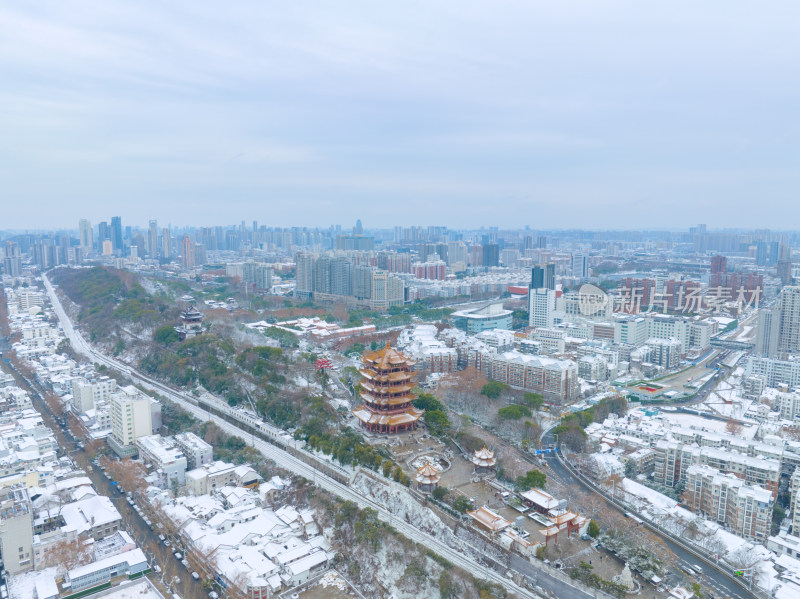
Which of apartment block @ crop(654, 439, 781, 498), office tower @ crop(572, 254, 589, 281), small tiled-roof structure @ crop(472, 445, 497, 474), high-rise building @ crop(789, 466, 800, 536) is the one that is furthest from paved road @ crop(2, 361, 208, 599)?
office tower @ crop(572, 254, 589, 281)

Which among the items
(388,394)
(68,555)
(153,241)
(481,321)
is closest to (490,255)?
(481,321)

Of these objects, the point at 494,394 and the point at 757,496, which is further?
the point at 494,394

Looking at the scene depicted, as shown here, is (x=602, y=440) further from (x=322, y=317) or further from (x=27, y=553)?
(x=322, y=317)

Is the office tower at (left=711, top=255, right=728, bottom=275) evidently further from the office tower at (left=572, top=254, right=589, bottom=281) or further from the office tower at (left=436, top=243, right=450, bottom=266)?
the office tower at (left=436, top=243, right=450, bottom=266)

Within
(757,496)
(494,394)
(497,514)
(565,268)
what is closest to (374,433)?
(497,514)

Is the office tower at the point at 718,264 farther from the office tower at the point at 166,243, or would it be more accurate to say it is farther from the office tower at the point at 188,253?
the office tower at the point at 166,243

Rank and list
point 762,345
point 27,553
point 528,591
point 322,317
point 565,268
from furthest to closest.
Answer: point 565,268 < point 322,317 < point 762,345 < point 27,553 < point 528,591
